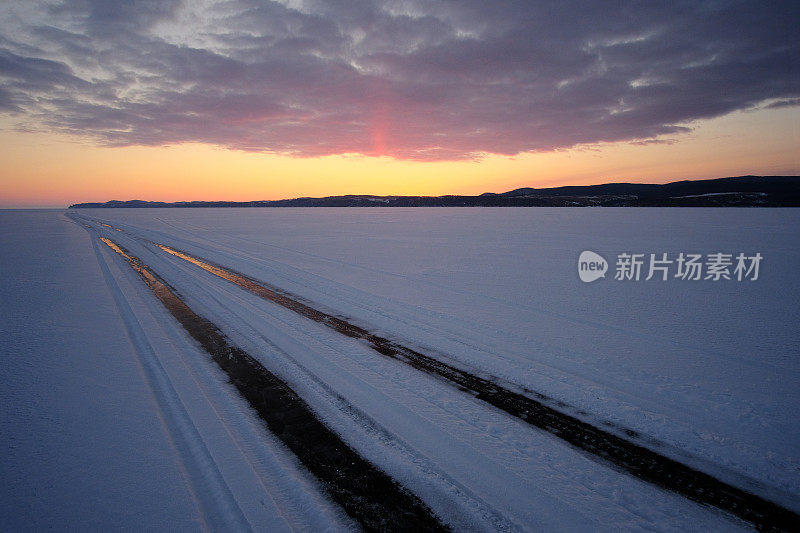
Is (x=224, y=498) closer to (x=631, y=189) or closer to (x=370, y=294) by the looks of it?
(x=370, y=294)

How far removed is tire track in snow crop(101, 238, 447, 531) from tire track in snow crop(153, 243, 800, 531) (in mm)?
1561

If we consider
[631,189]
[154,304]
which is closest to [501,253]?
[154,304]

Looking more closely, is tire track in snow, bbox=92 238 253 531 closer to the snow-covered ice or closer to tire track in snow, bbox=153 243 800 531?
the snow-covered ice

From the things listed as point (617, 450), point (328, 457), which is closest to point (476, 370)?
point (617, 450)

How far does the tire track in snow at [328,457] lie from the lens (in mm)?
2600

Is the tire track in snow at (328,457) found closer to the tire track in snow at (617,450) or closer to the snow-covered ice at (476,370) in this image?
the snow-covered ice at (476,370)

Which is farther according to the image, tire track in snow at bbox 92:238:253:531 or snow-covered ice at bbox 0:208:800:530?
snow-covered ice at bbox 0:208:800:530

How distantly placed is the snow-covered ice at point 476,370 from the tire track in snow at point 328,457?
0.37ft

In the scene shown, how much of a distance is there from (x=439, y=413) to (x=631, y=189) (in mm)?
201813

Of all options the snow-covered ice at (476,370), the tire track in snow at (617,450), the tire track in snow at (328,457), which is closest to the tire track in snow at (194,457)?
the snow-covered ice at (476,370)

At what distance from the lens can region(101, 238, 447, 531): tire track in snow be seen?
2600 mm

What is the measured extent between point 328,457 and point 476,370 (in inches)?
90.4

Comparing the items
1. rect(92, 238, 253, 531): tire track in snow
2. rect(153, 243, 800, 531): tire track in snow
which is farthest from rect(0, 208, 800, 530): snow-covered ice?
rect(153, 243, 800, 531): tire track in snow

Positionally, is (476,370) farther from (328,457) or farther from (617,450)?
(328,457)
